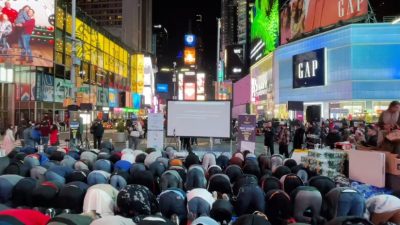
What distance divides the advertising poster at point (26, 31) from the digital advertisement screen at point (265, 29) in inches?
1733

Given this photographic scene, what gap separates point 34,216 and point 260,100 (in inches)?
3145

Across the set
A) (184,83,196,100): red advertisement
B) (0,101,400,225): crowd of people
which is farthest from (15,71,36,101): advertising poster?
(0,101,400,225): crowd of people

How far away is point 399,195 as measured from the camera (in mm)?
6324

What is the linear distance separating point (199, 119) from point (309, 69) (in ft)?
135

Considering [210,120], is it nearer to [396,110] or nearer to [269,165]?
[269,165]

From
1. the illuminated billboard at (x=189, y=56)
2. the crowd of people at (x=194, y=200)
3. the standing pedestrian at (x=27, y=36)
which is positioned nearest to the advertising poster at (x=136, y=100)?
the illuminated billboard at (x=189, y=56)

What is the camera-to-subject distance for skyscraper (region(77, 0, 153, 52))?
118312 mm

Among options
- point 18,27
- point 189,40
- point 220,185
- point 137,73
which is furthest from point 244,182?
point 137,73

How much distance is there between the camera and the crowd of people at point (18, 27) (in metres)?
33.2

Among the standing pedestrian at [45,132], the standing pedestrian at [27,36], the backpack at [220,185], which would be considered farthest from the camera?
the standing pedestrian at [27,36]

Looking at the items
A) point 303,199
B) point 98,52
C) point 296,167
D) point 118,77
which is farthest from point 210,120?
point 118,77

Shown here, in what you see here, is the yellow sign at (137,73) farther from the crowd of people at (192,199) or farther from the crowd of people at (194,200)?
the crowd of people at (194,200)

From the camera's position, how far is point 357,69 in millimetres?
47344

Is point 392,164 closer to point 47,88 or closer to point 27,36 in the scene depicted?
point 27,36
